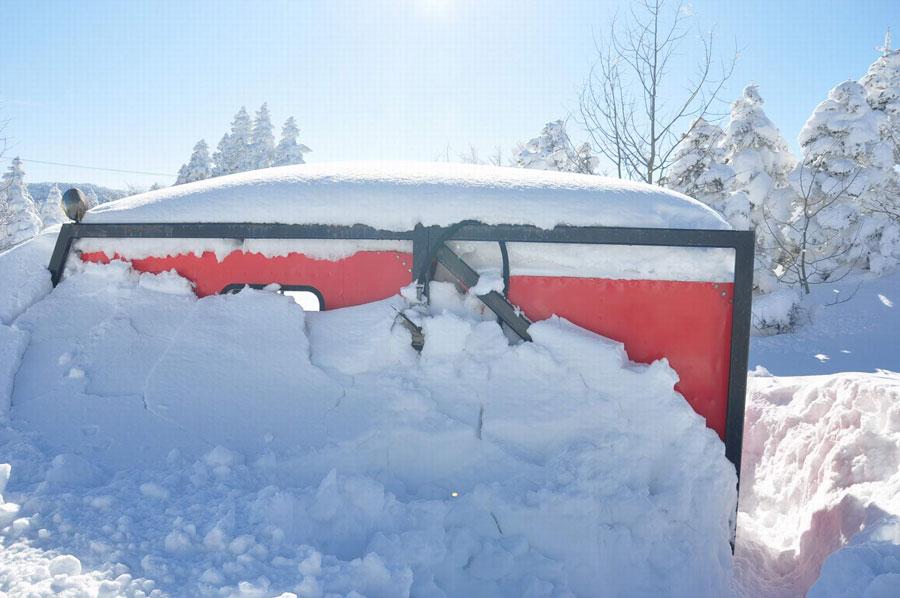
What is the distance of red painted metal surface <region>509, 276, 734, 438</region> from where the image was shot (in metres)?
2.81

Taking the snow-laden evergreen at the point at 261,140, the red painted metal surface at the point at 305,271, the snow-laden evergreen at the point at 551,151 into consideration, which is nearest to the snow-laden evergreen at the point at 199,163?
the snow-laden evergreen at the point at 261,140

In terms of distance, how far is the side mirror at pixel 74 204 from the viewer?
120 inches

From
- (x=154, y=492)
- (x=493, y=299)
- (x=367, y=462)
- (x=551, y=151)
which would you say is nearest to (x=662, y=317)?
(x=493, y=299)

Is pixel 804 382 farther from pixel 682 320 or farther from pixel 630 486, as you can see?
pixel 630 486

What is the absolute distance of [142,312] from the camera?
3020mm

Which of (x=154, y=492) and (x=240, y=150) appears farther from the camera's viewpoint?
(x=240, y=150)

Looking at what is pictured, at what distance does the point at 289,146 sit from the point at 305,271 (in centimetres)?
2972

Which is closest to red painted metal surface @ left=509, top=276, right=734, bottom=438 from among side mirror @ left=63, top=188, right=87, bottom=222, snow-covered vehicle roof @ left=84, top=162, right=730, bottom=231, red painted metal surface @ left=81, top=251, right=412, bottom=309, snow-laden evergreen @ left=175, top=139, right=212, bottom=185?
snow-covered vehicle roof @ left=84, top=162, right=730, bottom=231

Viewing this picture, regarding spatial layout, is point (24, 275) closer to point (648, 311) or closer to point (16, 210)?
point (648, 311)

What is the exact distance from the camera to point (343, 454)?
247 cm

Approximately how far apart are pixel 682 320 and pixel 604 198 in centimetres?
76

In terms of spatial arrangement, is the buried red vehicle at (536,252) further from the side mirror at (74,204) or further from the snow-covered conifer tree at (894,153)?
the snow-covered conifer tree at (894,153)

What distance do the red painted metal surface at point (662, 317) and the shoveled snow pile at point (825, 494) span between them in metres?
0.76

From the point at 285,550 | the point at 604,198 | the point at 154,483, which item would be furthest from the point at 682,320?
the point at 154,483
